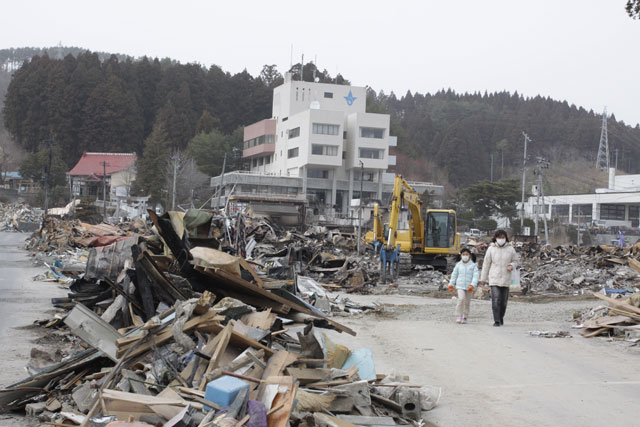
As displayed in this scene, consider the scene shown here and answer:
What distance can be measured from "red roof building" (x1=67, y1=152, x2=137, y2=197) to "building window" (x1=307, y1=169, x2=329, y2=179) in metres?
29.1

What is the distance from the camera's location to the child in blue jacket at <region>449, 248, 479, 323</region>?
13414mm

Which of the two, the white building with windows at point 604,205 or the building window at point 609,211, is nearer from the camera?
the white building with windows at point 604,205

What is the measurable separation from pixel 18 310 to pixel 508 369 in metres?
10.2

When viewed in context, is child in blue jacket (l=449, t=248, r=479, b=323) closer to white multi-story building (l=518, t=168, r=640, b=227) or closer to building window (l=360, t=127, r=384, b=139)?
building window (l=360, t=127, r=384, b=139)

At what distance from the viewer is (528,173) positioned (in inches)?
5497

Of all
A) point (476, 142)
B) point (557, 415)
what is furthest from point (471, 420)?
point (476, 142)

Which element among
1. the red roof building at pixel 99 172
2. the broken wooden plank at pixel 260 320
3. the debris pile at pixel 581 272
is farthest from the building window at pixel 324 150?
the broken wooden plank at pixel 260 320

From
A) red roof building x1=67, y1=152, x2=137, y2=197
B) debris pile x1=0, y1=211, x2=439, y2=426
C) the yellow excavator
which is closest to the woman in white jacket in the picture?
debris pile x1=0, y1=211, x2=439, y2=426

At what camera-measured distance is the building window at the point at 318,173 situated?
3216 inches

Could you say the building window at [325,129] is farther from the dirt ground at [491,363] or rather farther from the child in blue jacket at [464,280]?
the child in blue jacket at [464,280]

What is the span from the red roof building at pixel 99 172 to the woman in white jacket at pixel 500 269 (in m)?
87.3

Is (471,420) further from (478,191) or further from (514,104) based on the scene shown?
(514,104)

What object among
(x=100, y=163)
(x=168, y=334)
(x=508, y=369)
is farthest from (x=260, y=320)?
(x=100, y=163)

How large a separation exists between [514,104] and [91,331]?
524ft
